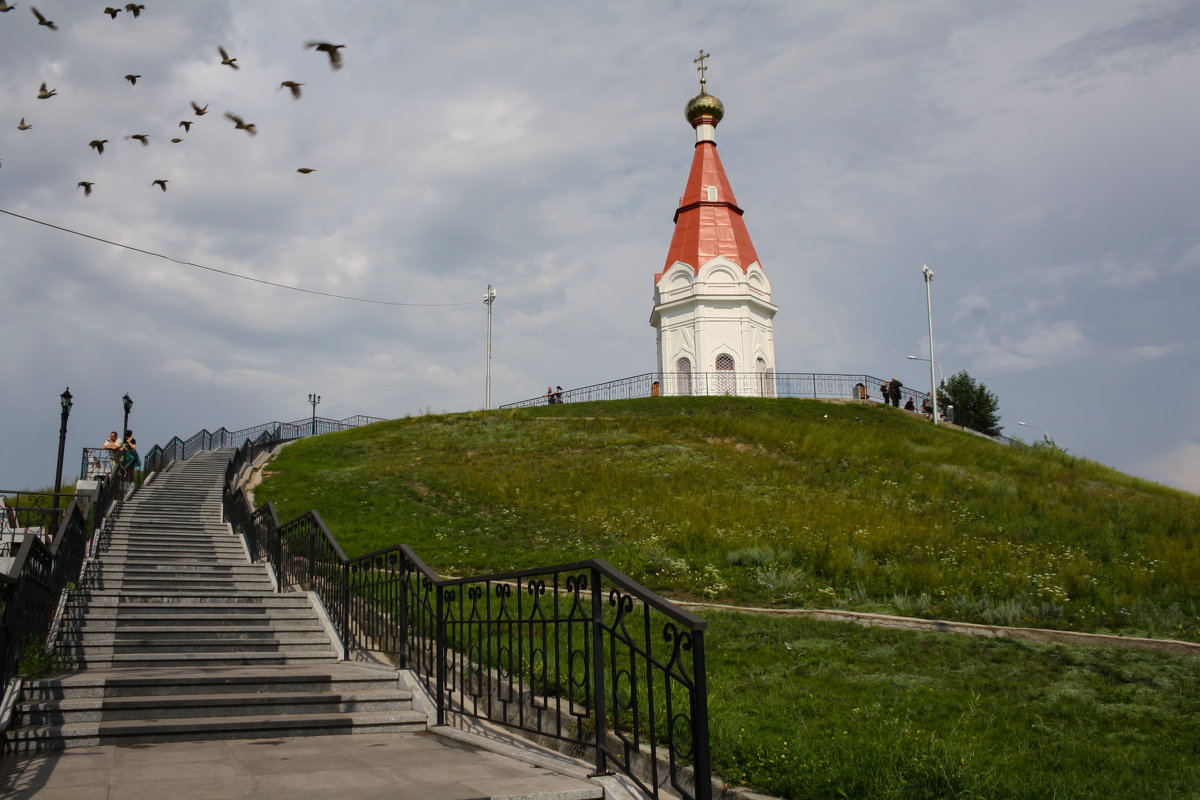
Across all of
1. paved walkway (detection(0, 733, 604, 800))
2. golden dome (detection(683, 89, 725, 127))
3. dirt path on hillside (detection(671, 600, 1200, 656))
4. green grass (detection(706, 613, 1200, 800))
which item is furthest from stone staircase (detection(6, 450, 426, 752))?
golden dome (detection(683, 89, 725, 127))

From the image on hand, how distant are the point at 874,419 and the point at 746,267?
11.2m

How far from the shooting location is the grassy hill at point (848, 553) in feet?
16.0

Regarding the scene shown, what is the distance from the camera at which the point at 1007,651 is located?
7789 mm

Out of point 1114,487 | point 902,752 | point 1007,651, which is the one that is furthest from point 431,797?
point 1114,487

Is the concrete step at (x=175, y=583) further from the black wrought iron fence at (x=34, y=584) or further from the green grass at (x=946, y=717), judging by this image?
the green grass at (x=946, y=717)

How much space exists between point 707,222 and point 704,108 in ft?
20.2

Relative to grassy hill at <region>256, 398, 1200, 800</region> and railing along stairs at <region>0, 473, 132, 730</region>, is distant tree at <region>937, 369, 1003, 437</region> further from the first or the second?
railing along stairs at <region>0, 473, 132, 730</region>

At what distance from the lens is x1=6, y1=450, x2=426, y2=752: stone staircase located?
584 centimetres

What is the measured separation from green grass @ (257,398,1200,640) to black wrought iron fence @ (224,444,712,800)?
3.51m

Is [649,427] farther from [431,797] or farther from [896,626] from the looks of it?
[431,797]

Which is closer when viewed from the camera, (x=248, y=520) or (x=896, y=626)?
(x=896, y=626)

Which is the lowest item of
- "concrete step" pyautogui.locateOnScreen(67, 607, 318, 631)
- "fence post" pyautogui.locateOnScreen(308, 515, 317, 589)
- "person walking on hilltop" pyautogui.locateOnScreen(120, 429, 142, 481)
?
"concrete step" pyautogui.locateOnScreen(67, 607, 318, 631)

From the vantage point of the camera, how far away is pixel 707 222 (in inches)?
1576

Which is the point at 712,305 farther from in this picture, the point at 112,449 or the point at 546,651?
the point at 546,651
